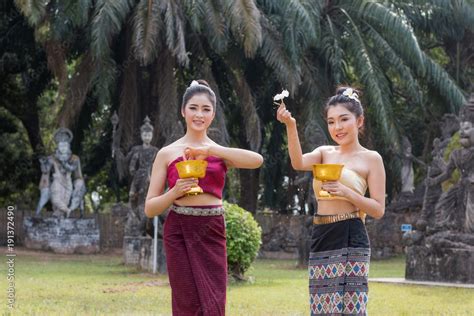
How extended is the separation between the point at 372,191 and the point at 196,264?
1.08 m

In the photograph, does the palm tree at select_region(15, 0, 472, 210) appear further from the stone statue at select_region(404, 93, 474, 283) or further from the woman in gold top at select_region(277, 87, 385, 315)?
the woman in gold top at select_region(277, 87, 385, 315)

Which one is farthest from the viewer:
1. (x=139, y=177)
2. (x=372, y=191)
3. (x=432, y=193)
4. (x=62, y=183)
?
(x=62, y=183)

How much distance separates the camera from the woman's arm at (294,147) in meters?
5.00

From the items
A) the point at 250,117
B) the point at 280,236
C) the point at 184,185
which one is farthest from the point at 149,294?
the point at 280,236

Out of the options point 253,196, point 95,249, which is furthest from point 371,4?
point 95,249

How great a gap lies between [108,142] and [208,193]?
67.0ft

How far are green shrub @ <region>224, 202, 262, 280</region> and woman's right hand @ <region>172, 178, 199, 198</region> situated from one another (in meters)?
7.64

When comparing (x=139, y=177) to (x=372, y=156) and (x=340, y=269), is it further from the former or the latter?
(x=340, y=269)

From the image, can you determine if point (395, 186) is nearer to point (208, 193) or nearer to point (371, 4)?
point (371, 4)

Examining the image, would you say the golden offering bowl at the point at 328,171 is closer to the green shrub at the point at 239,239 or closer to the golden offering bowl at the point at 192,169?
the golden offering bowl at the point at 192,169

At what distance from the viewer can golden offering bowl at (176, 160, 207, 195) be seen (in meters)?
4.84

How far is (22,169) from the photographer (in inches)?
944

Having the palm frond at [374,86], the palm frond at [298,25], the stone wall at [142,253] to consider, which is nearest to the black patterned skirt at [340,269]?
the stone wall at [142,253]

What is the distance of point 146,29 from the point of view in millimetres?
18000
